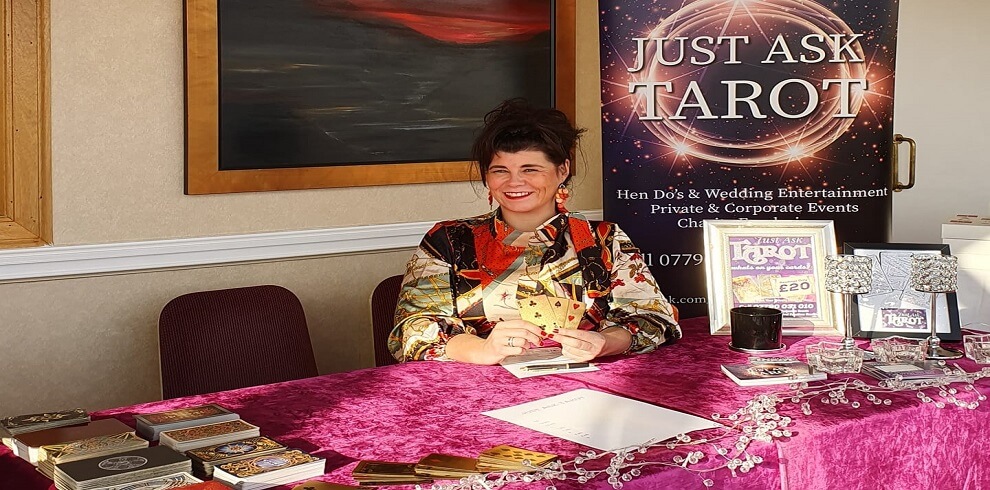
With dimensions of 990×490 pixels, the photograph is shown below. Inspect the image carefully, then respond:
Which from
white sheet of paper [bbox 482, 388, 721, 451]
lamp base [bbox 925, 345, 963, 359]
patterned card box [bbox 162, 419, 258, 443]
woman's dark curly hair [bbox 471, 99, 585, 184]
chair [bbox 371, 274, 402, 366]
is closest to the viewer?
patterned card box [bbox 162, 419, 258, 443]

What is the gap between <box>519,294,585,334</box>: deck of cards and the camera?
258cm

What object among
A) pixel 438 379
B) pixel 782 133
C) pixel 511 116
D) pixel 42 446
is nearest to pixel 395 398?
pixel 438 379

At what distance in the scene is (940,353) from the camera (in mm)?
2648

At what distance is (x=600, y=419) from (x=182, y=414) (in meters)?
0.78

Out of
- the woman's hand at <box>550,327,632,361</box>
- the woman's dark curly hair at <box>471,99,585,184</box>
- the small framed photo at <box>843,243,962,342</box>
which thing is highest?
the woman's dark curly hair at <box>471,99,585,184</box>

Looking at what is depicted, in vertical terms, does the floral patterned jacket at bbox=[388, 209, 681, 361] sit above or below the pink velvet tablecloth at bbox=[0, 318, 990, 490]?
above

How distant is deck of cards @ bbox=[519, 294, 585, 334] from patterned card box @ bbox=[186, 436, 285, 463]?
33.3 inches

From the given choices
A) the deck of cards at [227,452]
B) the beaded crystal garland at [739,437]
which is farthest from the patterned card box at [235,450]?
the beaded crystal garland at [739,437]

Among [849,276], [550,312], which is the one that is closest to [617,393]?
[550,312]

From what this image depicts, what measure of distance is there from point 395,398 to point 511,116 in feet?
3.22

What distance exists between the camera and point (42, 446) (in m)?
1.82

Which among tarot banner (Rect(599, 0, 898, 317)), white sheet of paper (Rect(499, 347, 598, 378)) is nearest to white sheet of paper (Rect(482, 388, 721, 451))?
white sheet of paper (Rect(499, 347, 598, 378))

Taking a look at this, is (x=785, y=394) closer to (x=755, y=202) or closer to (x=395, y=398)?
(x=395, y=398)

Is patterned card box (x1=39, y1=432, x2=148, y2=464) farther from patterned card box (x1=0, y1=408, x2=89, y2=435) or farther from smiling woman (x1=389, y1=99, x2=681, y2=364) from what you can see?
smiling woman (x1=389, y1=99, x2=681, y2=364)
